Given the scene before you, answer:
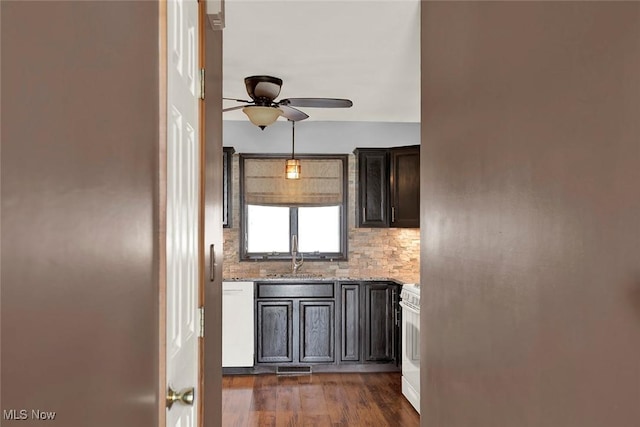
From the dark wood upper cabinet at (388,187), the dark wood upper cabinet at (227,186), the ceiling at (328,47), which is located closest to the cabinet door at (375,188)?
the dark wood upper cabinet at (388,187)

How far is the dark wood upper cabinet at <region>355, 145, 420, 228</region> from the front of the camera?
5.97 metres

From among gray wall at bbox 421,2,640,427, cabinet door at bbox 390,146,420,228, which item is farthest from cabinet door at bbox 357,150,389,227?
gray wall at bbox 421,2,640,427

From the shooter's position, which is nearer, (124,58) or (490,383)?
(124,58)

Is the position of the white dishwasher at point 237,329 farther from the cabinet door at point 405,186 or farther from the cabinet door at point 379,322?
the cabinet door at point 405,186

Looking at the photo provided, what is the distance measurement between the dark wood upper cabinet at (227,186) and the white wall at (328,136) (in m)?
0.24

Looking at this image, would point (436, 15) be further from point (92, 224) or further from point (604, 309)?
point (92, 224)

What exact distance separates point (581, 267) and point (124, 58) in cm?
97

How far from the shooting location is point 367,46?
12.0 ft

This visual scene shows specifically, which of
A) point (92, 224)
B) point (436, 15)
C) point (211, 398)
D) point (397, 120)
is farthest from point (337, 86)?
point (92, 224)

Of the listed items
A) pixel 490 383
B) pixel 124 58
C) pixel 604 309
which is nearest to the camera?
pixel 124 58

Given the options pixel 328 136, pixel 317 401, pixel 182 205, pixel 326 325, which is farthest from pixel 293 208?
pixel 182 205

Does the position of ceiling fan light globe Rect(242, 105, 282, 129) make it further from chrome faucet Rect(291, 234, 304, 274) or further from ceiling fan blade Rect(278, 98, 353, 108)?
chrome faucet Rect(291, 234, 304, 274)

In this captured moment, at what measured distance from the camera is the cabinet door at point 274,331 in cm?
581

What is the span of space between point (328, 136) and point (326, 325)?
84.6 inches
